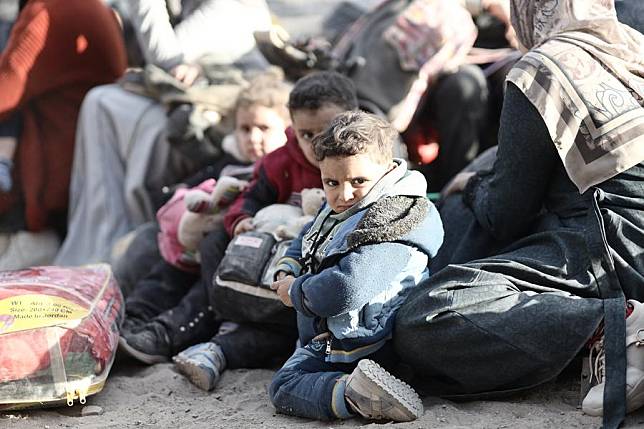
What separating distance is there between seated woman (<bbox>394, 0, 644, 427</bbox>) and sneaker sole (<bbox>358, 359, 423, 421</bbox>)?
153 mm

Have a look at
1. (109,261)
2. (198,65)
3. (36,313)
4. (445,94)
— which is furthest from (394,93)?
(36,313)

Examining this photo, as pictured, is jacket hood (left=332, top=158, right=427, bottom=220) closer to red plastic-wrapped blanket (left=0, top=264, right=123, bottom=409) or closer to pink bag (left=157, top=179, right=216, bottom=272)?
red plastic-wrapped blanket (left=0, top=264, right=123, bottom=409)

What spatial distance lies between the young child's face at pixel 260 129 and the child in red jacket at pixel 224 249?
321mm

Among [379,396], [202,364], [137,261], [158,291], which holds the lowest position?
[137,261]

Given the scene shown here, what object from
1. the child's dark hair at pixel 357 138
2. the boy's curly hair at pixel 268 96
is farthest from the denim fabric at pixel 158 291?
the child's dark hair at pixel 357 138

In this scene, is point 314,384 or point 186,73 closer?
point 314,384

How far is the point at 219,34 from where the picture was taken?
17.8 feet

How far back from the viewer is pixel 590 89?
10.1ft

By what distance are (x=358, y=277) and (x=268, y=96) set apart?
1484 millimetres

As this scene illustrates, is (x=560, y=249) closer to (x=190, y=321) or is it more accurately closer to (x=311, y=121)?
(x=311, y=121)

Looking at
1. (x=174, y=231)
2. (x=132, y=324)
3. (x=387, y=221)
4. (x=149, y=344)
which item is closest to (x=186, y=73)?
(x=174, y=231)

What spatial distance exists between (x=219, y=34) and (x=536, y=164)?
265cm

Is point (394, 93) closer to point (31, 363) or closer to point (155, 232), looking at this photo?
point (155, 232)

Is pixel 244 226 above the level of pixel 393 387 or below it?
below
